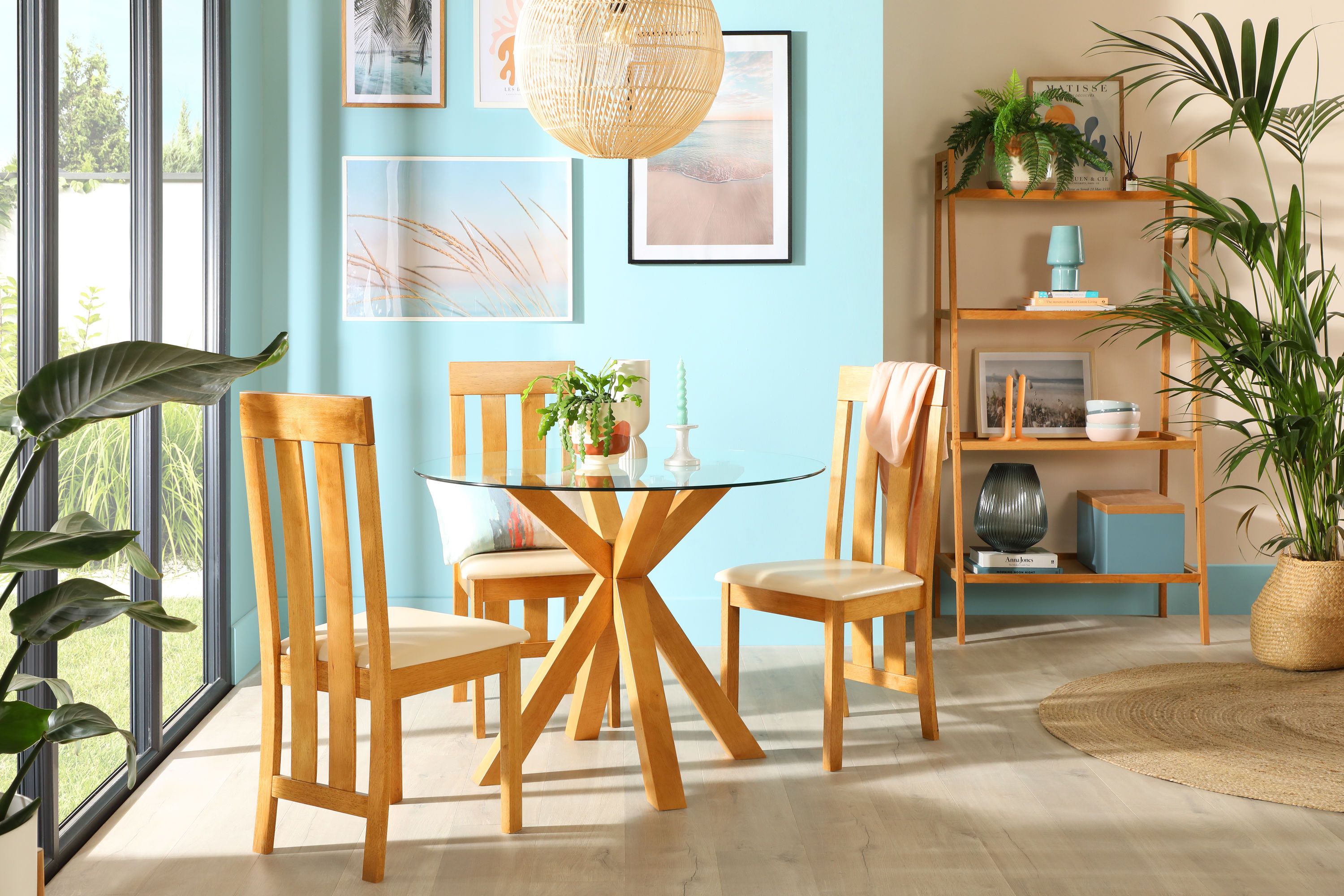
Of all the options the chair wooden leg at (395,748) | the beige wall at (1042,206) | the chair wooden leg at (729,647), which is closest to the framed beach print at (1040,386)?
the beige wall at (1042,206)

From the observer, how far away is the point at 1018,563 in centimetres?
405

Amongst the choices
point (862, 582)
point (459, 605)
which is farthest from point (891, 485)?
point (459, 605)

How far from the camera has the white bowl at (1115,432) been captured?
13.3ft

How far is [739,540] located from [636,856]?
1712mm

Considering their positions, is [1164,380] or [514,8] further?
[1164,380]

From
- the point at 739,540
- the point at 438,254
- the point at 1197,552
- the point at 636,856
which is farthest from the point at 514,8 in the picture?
the point at 1197,552

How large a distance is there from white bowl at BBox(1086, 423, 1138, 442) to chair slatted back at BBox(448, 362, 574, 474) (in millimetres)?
2034

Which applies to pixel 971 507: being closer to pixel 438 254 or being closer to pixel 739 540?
pixel 739 540

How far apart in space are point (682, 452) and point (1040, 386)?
6.84 feet

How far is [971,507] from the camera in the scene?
14.5 ft

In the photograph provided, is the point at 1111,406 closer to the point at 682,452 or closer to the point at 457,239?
the point at 682,452

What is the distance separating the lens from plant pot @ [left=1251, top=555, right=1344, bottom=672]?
354 cm

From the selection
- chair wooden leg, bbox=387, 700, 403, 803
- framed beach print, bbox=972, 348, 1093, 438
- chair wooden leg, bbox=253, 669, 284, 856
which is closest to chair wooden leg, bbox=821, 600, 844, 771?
chair wooden leg, bbox=387, 700, 403, 803

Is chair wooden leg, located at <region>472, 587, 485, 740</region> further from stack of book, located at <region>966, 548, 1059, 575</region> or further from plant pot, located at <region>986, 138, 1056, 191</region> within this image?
plant pot, located at <region>986, 138, 1056, 191</region>
